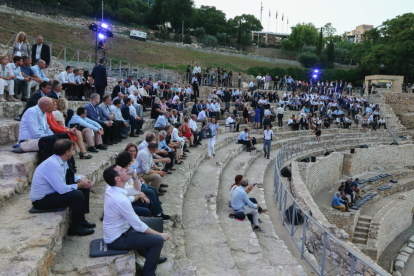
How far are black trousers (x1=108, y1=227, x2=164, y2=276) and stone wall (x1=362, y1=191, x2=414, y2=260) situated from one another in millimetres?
11032

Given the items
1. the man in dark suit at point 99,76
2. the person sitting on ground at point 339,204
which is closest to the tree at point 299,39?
the person sitting on ground at point 339,204

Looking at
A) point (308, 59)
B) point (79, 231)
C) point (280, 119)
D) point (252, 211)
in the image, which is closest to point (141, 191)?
point (79, 231)

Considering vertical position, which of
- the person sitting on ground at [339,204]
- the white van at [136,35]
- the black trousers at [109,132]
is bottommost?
the person sitting on ground at [339,204]

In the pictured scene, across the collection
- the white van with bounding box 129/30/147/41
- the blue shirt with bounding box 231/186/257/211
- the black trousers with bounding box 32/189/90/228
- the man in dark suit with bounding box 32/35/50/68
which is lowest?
the blue shirt with bounding box 231/186/257/211

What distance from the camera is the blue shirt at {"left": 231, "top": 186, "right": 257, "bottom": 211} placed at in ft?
22.9

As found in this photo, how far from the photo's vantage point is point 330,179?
1830 cm

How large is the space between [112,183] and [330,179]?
1663cm

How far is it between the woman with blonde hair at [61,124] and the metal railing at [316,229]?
4469 mm

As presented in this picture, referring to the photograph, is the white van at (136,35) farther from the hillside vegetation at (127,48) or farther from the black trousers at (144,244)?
the black trousers at (144,244)

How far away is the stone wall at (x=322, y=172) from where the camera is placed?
14.2 meters

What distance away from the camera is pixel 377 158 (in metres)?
22.1

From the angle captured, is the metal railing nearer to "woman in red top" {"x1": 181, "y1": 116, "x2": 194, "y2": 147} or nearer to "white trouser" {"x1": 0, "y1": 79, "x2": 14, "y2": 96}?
"woman in red top" {"x1": 181, "y1": 116, "x2": 194, "y2": 147}

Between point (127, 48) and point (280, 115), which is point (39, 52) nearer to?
point (280, 115)

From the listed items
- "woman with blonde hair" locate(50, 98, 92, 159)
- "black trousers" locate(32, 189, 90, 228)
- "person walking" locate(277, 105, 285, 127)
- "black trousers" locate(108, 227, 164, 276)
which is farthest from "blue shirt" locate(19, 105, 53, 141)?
"person walking" locate(277, 105, 285, 127)
